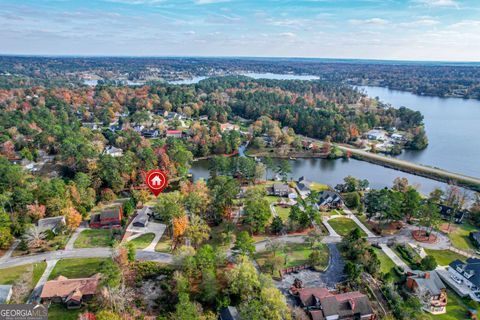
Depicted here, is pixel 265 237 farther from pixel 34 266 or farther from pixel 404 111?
pixel 404 111

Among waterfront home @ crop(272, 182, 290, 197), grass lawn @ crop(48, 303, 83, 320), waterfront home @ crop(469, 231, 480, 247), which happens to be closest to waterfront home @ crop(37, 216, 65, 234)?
grass lawn @ crop(48, 303, 83, 320)

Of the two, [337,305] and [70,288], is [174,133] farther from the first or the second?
[337,305]

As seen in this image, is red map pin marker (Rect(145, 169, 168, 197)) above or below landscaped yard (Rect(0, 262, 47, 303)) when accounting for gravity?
above

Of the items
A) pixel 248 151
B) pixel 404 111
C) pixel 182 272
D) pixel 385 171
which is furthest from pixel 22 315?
pixel 404 111

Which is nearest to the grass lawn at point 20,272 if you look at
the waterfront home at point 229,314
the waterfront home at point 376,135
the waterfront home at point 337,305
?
the waterfront home at point 229,314

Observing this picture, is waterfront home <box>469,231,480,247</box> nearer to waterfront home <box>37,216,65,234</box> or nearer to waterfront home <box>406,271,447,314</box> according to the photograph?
waterfront home <box>406,271,447,314</box>

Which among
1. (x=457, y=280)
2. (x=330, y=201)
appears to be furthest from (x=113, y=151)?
(x=457, y=280)
